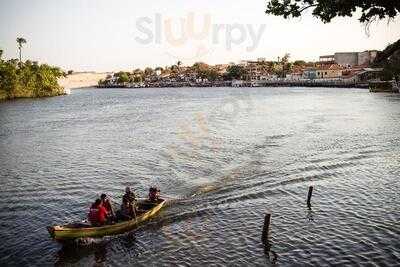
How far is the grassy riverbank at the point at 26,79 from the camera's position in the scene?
13388 centimetres

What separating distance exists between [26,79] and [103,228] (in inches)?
5350

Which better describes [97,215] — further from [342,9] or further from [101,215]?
[342,9]

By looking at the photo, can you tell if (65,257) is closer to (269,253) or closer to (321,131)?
(269,253)

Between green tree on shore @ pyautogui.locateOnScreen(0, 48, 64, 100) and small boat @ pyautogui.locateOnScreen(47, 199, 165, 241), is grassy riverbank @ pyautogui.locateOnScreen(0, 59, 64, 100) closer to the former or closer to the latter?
green tree on shore @ pyautogui.locateOnScreen(0, 48, 64, 100)

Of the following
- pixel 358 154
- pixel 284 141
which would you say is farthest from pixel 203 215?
pixel 284 141

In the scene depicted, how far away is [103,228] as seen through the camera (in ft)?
77.7

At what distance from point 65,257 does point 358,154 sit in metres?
31.8

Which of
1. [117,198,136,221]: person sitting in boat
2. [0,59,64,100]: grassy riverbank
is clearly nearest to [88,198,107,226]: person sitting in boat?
[117,198,136,221]: person sitting in boat

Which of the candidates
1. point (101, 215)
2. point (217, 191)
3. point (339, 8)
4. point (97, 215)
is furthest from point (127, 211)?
point (339, 8)

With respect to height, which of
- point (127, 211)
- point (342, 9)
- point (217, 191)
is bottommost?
point (217, 191)

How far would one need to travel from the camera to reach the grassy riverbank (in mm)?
133875

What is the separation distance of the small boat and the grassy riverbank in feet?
390

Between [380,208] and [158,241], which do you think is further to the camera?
[380,208]

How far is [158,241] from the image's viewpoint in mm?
23906
